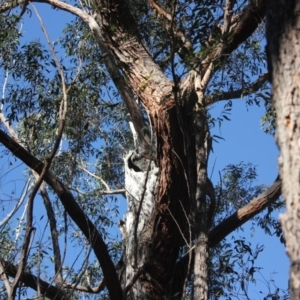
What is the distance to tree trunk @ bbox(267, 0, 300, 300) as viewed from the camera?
1.95 m

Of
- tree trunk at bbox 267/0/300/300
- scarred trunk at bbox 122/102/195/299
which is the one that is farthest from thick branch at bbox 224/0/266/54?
tree trunk at bbox 267/0/300/300

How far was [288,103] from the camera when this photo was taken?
206cm

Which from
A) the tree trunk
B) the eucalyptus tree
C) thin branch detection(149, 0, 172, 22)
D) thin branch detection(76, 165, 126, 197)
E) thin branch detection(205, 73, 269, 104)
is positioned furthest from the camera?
thin branch detection(76, 165, 126, 197)

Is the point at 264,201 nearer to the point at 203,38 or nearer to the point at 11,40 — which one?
the point at 203,38

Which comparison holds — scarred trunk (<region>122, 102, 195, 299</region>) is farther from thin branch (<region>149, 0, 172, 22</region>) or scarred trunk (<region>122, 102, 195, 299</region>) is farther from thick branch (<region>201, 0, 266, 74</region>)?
thin branch (<region>149, 0, 172, 22</region>)

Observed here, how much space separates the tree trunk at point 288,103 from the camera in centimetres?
195

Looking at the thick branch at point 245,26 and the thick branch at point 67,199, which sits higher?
the thick branch at point 245,26

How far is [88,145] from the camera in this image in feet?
29.0

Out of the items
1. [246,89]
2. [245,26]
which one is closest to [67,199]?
[245,26]

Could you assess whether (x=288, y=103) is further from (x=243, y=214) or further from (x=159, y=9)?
(x=159, y=9)

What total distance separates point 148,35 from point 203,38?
1.98 metres

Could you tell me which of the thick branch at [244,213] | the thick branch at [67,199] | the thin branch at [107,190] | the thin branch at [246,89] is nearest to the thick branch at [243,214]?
the thick branch at [244,213]

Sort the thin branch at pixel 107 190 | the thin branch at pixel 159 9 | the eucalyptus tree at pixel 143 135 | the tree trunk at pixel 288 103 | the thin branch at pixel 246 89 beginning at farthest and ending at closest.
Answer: the thin branch at pixel 107 190
the thin branch at pixel 246 89
the thin branch at pixel 159 9
the eucalyptus tree at pixel 143 135
the tree trunk at pixel 288 103

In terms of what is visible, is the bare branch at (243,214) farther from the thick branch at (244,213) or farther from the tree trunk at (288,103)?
the tree trunk at (288,103)
